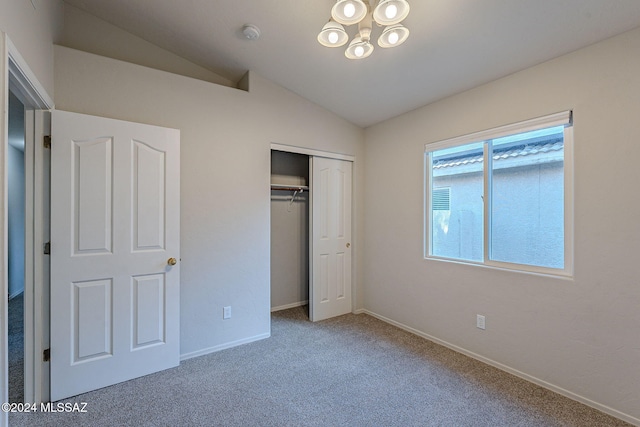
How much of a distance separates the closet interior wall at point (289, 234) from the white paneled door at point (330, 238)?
51 cm

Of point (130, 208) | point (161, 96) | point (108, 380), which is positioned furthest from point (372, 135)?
point (108, 380)

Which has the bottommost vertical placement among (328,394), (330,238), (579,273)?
(328,394)

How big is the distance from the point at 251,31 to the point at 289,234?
2359 millimetres

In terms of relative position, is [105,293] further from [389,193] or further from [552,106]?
[552,106]

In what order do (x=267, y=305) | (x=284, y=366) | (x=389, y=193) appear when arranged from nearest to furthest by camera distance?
(x=284, y=366), (x=267, y=305), (x=389, y=193)

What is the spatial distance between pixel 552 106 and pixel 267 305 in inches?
118

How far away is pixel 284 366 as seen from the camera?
2455 millimetres

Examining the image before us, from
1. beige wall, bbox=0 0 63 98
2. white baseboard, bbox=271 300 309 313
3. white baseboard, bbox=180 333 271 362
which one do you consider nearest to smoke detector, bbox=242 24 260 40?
beige wall, bbox=0 0 63 98

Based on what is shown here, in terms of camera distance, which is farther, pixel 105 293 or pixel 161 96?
pixel 161 96

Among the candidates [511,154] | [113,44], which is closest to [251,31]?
[113,44]

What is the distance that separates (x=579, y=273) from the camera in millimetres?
2020

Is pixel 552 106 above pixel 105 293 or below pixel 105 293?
above

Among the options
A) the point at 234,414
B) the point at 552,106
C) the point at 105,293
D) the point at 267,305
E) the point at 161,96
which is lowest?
the point at 234,414

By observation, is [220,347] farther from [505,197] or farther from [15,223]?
[15,223]
